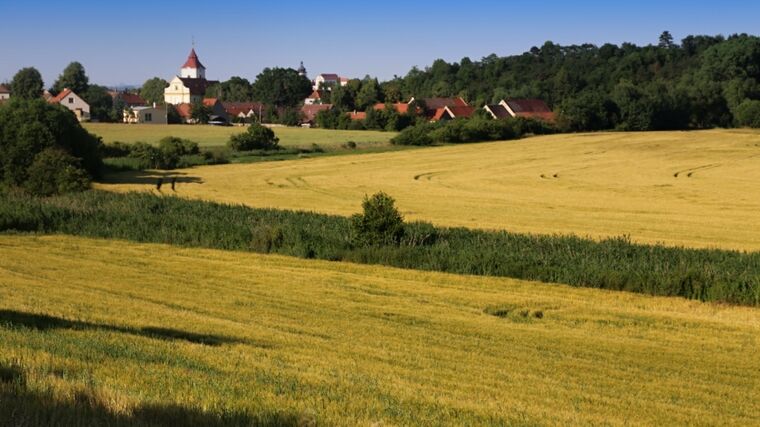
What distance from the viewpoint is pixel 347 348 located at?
14328 mm

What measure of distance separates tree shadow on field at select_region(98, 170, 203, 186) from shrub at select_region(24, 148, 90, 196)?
23.5ft

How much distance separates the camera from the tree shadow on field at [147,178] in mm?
57119

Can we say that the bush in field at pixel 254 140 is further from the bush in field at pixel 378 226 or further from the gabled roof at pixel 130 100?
the gabled roof at pixel 130 100

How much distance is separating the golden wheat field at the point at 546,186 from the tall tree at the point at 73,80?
9350cm

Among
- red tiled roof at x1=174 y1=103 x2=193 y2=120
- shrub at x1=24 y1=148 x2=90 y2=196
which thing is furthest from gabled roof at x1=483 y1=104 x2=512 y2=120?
shrub at x1=24 y1=148 x2=90 y2=196

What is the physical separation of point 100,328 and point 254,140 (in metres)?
66.6

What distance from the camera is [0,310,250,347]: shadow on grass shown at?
13.6 metres

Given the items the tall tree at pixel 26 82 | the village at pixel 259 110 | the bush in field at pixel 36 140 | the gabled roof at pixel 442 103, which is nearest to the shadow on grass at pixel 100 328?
the bush in field at pixel 36 140

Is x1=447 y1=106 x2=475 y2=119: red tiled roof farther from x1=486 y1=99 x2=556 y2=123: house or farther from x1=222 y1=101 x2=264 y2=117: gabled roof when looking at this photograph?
x1=222 y1=101 x2=264 y2=117: gabled roof

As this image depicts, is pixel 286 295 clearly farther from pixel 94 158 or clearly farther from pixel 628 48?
pixel 628 48

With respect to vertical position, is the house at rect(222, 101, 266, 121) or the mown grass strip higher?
the house at rect(222, 101, 266, 121)

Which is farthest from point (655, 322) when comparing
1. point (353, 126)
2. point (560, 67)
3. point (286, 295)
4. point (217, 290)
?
point (560, 67)

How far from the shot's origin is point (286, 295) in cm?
2252

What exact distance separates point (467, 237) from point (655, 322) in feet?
38.9
